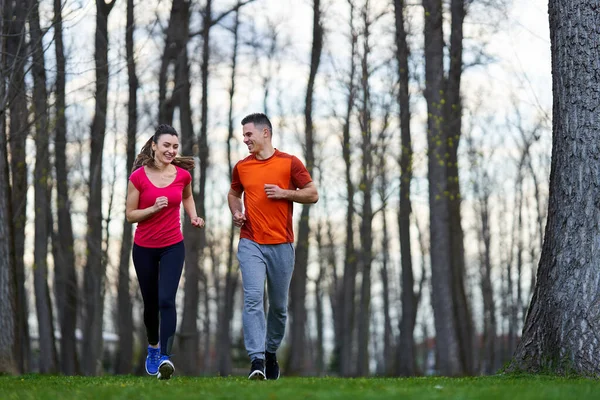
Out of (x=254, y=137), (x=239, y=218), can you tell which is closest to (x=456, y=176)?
(x=254, y=137)

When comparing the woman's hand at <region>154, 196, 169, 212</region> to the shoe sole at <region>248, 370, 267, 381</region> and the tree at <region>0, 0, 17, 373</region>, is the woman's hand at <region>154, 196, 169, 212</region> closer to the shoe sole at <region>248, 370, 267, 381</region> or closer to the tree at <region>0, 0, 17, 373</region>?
the shoe sole at <region>248, 370, 267, 381</region>

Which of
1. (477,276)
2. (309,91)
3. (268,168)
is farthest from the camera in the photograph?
(477,276)

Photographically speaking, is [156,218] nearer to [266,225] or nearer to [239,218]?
[239,218]

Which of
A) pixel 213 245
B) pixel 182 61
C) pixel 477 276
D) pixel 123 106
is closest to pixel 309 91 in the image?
pixel 182 61

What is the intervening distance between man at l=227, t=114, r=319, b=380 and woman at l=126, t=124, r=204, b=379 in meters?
0.56

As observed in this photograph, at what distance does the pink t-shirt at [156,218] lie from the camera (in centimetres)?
847

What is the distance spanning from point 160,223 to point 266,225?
1052 millimetres

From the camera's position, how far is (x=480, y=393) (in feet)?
18.8

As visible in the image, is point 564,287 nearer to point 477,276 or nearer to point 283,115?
point 283,115

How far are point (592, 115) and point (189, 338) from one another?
14.9 metres

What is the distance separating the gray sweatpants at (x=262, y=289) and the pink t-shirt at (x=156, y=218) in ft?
2.41

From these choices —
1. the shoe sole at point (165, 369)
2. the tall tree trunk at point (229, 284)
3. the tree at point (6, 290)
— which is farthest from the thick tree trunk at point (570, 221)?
the tall tree trunk at point (229, 284)

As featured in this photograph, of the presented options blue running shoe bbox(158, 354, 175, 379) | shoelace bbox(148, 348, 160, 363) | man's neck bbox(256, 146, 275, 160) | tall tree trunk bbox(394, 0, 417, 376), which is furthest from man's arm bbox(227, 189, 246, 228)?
→ tall tree trunk bbox(394, 0, 417, 376)

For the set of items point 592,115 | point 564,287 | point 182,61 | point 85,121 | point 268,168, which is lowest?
point 564,287
